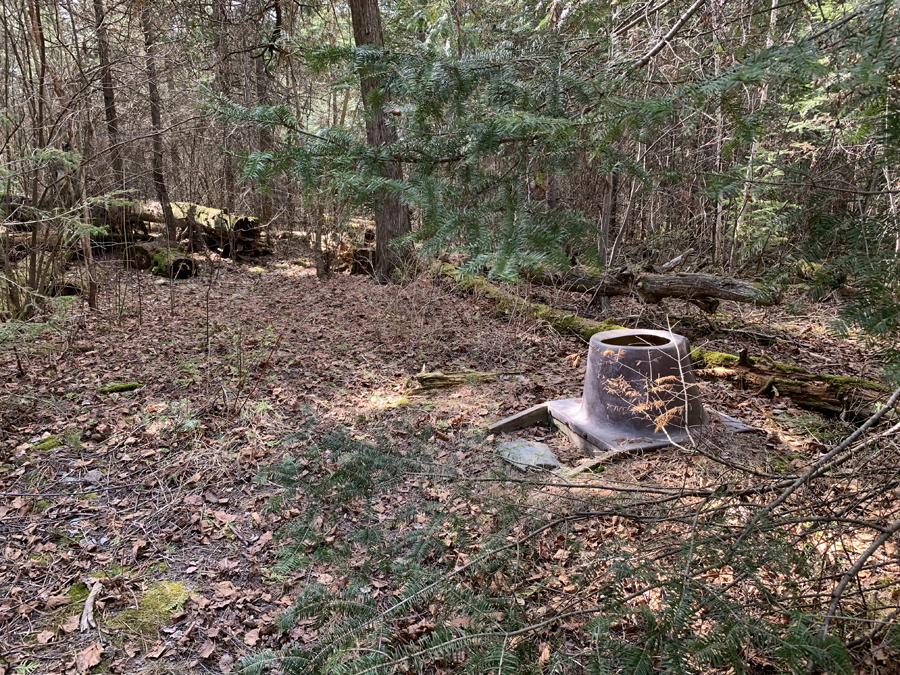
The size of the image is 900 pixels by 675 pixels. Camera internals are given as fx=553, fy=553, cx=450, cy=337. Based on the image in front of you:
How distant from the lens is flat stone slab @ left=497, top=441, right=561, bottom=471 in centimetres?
440

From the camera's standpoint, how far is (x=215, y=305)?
8719 mm

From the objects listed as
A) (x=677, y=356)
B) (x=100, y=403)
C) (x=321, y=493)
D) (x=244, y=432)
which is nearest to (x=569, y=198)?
(x=677, y=356)

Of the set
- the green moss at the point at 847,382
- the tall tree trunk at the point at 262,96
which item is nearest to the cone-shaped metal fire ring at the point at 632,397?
the green moss at the point at 847,382

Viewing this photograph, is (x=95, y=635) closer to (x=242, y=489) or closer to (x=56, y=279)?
(x=242, y=489)

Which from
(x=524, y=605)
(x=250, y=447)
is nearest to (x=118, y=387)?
(x=250, y=447)

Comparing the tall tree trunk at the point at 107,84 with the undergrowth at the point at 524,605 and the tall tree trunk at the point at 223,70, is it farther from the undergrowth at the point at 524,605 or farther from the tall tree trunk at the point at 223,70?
the undergrowth at the point at 524,605

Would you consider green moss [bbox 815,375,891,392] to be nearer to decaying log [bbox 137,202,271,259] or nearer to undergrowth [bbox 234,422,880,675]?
undergrowth [bbox 234,422,880,675]

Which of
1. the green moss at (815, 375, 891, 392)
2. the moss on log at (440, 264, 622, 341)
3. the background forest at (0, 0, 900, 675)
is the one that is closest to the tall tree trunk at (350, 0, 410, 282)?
the background forest at (0, 0, 900, 675)

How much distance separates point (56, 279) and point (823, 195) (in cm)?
811

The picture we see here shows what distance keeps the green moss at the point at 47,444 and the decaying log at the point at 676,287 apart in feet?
16.7

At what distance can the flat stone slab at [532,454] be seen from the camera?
4398 millimetres

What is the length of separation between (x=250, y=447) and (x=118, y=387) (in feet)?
6.30

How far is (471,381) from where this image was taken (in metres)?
6.18

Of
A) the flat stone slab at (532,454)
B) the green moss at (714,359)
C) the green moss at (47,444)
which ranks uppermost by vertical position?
the green moss at (714,359)
